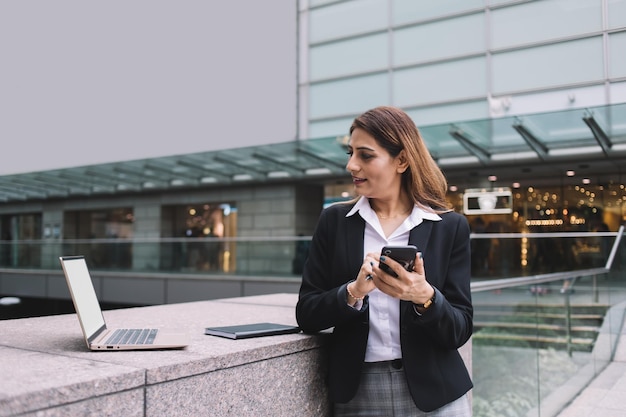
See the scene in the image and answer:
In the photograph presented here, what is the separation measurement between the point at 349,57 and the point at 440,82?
125 inches

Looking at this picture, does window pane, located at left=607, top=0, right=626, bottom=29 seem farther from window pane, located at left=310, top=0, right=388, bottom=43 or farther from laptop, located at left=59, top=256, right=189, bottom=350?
laptop, located at left=59, top=256, right=189, bottom=350

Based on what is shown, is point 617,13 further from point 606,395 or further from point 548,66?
point 606,395

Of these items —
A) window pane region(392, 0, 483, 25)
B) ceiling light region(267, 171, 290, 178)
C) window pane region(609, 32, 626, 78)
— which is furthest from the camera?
ceiling light region(267, 171, 290, 178)

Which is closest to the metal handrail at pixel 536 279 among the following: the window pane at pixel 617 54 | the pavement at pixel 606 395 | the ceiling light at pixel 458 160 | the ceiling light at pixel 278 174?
the pavement at pixel 606 395

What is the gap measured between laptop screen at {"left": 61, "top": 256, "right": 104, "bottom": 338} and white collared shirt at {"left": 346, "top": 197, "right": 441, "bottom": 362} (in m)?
0.98

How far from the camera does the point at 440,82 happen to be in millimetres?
16641

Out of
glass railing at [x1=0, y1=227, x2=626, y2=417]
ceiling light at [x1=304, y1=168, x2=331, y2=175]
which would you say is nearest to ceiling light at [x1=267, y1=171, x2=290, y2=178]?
ceiling light at [x1=304, y1=168, x2=331, y2=175]

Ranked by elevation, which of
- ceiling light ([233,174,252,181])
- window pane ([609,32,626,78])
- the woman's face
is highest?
window pane ([609,32,626,78])

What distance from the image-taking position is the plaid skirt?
210 cm

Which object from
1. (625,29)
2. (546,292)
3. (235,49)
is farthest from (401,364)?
(235,49)

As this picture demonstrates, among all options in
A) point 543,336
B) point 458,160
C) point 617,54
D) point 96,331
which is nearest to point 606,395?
point 543,336

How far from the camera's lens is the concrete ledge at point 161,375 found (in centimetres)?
147

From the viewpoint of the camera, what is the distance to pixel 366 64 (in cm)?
1795

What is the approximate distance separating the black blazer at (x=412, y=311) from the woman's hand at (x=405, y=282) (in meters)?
0.07
